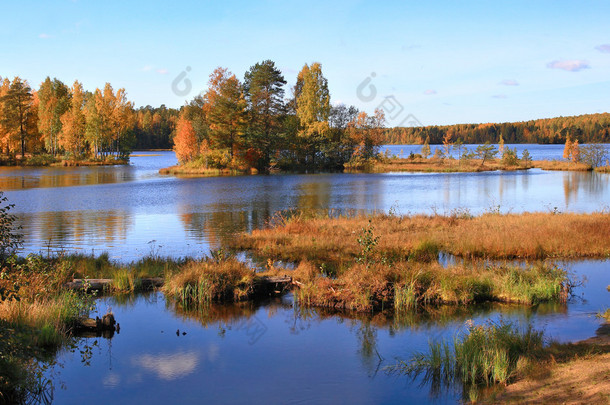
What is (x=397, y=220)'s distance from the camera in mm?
22328

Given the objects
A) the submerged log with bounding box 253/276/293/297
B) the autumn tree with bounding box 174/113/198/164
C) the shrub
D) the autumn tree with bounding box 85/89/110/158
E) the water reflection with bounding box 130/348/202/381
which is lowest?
the water reflection with bounding box 130/348/202/381

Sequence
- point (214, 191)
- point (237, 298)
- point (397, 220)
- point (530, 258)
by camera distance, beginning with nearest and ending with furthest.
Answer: point (237, 298)
point (530, 258)
point (397, 220)
point (214, 191)

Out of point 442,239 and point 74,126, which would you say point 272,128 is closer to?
point 74,126

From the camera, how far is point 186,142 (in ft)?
240

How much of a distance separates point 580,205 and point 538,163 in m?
59.9

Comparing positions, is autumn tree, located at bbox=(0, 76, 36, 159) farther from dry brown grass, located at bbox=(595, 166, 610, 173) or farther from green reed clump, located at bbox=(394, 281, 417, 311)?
dry brown grass, located at bbox=(595, 166, 610, 173)

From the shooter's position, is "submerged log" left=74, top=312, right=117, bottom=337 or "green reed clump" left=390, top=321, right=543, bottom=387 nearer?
"green reed clump" left=390, top=321, right=543, bottom=387

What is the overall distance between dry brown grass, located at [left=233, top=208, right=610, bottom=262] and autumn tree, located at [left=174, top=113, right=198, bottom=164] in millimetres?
53534

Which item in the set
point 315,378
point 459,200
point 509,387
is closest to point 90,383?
point 315,378

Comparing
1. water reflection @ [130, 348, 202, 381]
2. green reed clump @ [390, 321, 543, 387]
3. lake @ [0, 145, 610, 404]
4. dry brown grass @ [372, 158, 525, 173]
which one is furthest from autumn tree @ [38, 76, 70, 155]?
green reed clump @ [390, 321, 543, 387]

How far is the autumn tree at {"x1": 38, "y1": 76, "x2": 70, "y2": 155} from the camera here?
88000 millimetres

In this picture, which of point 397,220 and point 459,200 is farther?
point 459,200

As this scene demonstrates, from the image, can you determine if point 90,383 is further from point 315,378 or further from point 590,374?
point 590,374

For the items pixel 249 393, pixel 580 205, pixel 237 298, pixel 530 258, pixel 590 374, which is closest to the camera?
pixel 590 374
